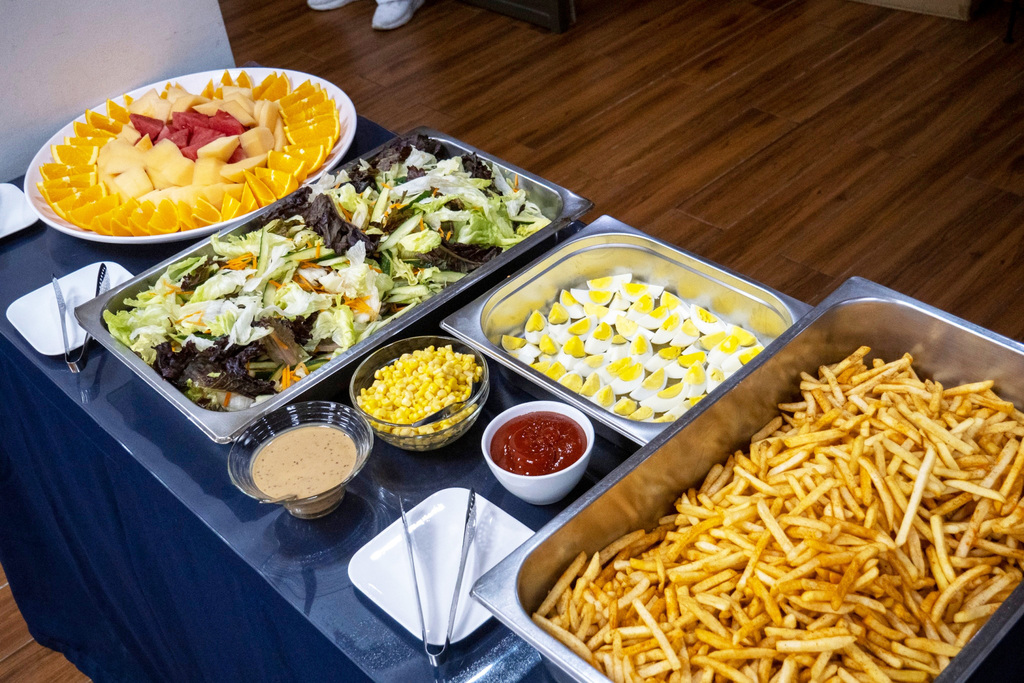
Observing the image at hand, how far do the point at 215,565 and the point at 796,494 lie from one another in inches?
36.1

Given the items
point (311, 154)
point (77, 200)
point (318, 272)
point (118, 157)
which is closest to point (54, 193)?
point (77, 200)

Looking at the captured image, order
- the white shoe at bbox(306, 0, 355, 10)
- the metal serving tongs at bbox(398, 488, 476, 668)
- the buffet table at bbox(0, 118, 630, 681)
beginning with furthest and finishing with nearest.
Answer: the white shoe at bbox(306, 0, 355, 10), the buffet table at bbox(0, 118, 630, 681), the metal serving tongs at bbox(398, 488, 476, 668)

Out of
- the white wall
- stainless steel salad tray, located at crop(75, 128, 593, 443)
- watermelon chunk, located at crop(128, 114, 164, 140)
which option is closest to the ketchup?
stainless steel salad tray, located at crop(75, 128, 593, 443)

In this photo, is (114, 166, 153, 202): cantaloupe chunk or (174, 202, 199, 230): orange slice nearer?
(174, 202, 199, 230): orange slice

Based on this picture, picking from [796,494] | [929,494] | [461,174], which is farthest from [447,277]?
[929,494]

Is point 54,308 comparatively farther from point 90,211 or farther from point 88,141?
point 88,141

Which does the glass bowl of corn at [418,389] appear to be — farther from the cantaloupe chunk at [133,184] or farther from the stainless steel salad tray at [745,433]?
the cantaloupe chunk at [133,184]

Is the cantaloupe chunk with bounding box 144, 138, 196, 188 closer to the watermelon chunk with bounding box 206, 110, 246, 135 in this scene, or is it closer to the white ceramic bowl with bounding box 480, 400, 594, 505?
the watermelon chunk with bounding box 206, 110, 246, 135

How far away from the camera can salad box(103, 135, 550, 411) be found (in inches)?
66.1

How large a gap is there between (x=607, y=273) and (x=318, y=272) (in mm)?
598

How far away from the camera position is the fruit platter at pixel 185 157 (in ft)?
6.87

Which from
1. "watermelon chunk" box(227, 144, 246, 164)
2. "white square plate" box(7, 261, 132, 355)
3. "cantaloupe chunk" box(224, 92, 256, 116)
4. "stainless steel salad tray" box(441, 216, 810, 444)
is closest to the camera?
"stainless steel salad tray" box(441, 216, 810, 444)

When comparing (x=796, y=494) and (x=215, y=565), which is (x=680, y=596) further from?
(x=215, y=565)

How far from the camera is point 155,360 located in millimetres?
1697
